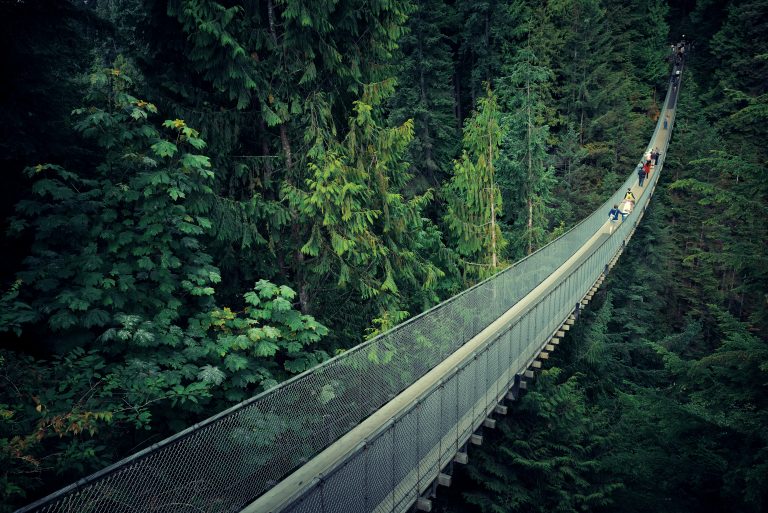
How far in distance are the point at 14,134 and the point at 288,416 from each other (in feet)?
16.7

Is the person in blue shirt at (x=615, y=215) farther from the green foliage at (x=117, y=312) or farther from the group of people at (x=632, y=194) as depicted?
the green foliage at (x=117, y=312)

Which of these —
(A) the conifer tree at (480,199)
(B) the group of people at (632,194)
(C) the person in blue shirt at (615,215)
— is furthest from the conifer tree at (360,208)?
(C) the person in blue shirt at (615,215)

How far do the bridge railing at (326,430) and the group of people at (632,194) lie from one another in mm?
11378

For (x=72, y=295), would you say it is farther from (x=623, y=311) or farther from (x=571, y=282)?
(x=623, y=311)

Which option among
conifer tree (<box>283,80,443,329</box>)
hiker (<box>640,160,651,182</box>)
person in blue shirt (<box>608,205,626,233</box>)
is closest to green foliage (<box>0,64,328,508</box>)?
conifer tree (<box>283,80,443,329</box>)

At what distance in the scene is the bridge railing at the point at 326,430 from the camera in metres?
4.27

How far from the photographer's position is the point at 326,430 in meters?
6.17

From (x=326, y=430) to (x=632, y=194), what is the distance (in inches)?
786

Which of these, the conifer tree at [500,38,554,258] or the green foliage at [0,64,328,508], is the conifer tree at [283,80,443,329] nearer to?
the green foliage at [0,64,328,508]

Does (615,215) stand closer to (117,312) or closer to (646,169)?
(646,169)

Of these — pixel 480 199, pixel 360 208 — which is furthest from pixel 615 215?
pixel 360 208

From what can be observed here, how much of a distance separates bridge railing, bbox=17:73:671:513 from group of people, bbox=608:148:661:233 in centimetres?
1138

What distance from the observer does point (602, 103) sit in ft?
99.2

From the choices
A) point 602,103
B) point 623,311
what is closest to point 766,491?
point 623,311
